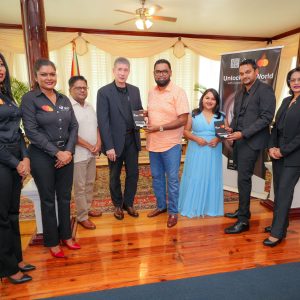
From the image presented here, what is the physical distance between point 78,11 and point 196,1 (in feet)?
7.39

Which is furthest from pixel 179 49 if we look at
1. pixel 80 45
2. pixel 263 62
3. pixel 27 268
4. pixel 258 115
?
pixel 27 268

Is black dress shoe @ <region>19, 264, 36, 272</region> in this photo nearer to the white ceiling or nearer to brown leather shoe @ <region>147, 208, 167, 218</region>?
brown leather shoe @ <region>147, 208, 167, 218</region>

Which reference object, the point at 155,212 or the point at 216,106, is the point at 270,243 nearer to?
the point at 155,212

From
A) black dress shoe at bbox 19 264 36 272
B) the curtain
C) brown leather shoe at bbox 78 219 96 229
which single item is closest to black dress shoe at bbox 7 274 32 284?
Answer: black dress shoe at bbox 19 264 36 272

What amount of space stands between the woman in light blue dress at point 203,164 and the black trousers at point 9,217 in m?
1.70

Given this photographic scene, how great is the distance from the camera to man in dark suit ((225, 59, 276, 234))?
2402 mm

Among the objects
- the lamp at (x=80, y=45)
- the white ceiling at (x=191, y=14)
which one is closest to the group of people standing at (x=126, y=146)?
the white ceiling at (x=191, y=14)

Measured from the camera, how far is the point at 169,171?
2.75m

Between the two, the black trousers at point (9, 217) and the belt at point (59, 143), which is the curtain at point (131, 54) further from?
the black trousers at point (9, 217)

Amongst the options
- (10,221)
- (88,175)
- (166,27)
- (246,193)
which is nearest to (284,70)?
(166,27)

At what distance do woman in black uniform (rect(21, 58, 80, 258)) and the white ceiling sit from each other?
133 inches

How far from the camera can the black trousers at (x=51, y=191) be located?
2.00m

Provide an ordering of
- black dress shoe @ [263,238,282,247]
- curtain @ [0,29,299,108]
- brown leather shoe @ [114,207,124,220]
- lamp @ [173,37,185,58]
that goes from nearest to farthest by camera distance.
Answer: black dress shoe @ [263,238,282,247] → brown leather shoe @ [114,207,124,220] → curtain @ [0,29,299,108] → lamp @ [173,37,185,58]

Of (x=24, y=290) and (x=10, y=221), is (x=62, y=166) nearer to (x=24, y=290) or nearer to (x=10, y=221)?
(x=10, y=221)
